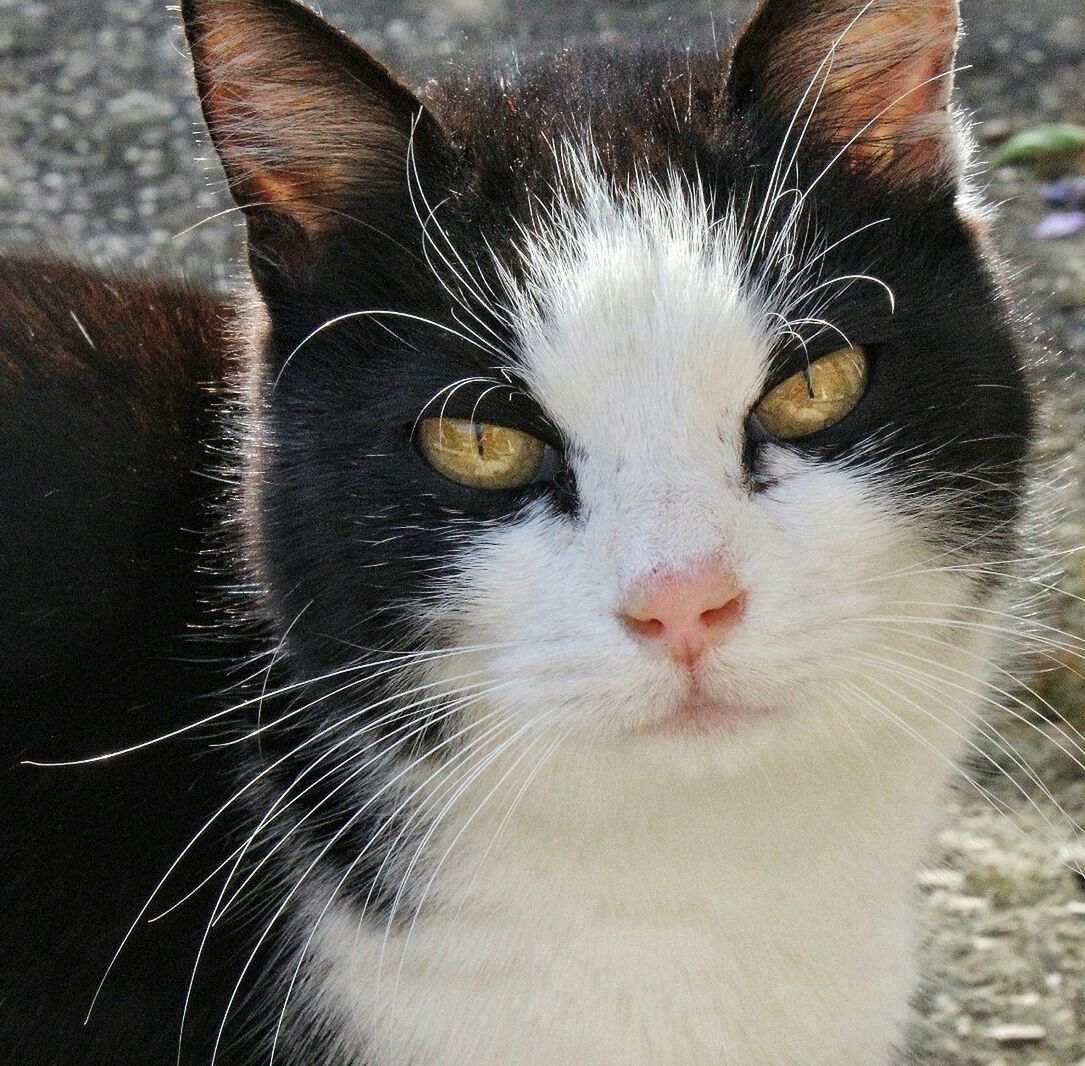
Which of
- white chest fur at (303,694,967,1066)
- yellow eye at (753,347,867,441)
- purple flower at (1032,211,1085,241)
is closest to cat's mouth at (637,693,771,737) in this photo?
white chest fur at (303,694,967,1066)

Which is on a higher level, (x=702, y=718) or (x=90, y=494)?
(x=90, y=494)

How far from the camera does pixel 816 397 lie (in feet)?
4.15

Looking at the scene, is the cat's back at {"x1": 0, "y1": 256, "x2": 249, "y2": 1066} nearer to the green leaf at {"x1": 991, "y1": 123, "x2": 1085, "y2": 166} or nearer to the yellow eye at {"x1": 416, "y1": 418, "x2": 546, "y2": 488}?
the yellow eye at {"x1": 416, "y1": 418, "x2": 546, "y2": 488}

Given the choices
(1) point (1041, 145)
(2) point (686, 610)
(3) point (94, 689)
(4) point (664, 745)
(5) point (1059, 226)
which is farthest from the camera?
(1) point (1041, 145)

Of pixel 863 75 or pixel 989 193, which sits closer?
pixel 863 75

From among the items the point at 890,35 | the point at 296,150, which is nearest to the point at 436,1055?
the point at 296,150

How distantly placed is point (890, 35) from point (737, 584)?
0.56 m

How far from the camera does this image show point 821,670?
47.0 inches

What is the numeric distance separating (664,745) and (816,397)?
1.03 feet

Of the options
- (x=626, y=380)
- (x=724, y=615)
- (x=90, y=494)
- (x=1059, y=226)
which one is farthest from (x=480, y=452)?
(x=1059, y=226)

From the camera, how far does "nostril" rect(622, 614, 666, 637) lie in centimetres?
114

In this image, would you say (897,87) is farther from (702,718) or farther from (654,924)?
(654,924)

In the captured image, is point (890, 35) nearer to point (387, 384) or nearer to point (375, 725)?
point (387, 384)

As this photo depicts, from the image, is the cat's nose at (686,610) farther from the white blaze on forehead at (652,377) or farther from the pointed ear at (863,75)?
the pointed ear at (863,75)
